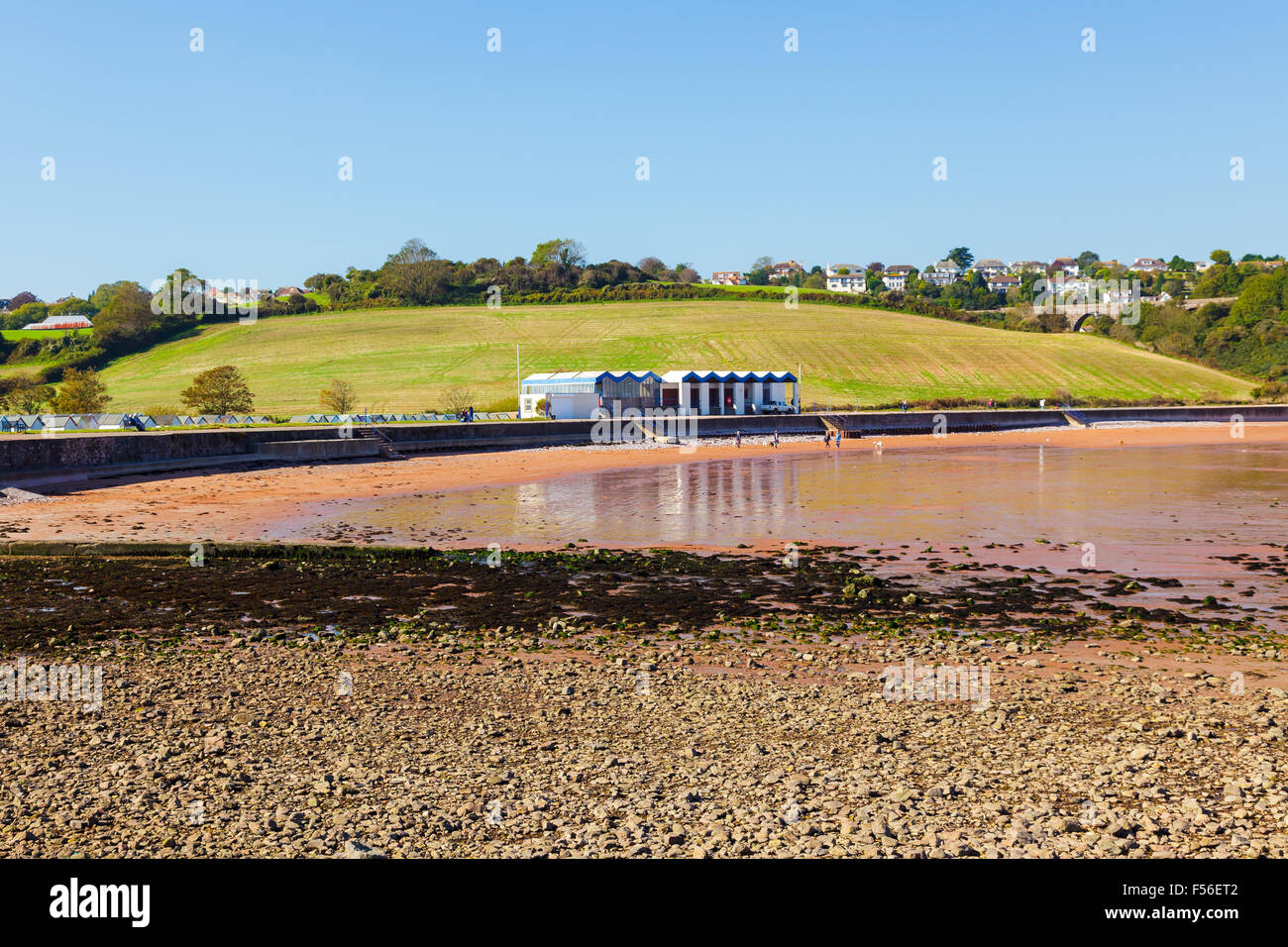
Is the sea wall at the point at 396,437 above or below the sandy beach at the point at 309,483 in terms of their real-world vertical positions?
above

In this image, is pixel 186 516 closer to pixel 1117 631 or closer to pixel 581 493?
pixel 581 493

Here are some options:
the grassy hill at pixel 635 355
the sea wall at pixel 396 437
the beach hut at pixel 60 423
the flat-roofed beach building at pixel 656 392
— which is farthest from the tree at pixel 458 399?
the beach hut at pixel 60 423

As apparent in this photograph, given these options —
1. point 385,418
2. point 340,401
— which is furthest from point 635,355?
point 385,418

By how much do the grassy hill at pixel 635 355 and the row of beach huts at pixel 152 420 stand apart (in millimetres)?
16498

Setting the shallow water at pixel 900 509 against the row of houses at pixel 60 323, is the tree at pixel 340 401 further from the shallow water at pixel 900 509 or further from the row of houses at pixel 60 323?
the row of houses at pixel 60 323

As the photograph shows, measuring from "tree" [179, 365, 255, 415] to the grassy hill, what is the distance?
1327 centimetres

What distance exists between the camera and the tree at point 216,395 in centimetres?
6988

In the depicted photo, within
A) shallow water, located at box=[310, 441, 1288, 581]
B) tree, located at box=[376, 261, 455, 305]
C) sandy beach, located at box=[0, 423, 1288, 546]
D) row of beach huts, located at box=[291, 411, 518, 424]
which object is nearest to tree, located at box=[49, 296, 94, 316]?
tree, located at box=[376, 261, 455, 305]

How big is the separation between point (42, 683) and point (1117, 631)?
12942mm

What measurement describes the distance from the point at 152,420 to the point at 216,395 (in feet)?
41.1

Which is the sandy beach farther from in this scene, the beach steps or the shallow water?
the shallow water

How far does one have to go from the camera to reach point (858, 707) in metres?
10.1

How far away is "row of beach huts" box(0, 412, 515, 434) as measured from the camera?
52.8 m
